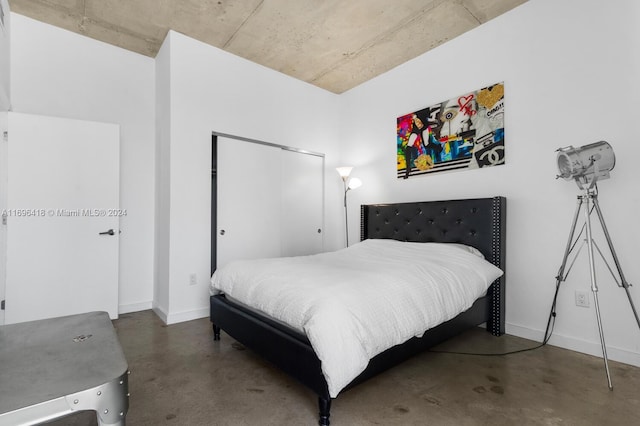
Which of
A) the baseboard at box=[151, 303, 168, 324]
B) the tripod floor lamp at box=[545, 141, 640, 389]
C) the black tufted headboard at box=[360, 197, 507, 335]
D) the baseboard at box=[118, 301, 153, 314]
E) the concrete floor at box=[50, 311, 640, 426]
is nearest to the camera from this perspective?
the concrete floor at box=[50, 311, 640, 426]

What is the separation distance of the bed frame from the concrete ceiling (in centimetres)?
171

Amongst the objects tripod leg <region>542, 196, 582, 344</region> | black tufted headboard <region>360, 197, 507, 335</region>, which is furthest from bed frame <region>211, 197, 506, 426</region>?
tripod leg <region>542, 196, 582, 344</region>

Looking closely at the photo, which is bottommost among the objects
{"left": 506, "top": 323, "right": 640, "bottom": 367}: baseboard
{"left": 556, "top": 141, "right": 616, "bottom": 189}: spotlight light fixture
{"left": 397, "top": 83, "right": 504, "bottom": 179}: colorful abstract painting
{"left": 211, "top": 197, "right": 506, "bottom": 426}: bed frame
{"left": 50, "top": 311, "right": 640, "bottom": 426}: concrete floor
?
{"left": 50, "top": 311, "right": 640, "bottom": 426}: concrete floor

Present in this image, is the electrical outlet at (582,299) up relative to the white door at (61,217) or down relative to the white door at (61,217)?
down

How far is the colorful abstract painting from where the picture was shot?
2.90 metres

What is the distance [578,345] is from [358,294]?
6.51ft

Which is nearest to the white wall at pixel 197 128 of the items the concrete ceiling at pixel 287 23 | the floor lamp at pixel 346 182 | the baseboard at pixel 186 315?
the baseboard at pixel 186 315

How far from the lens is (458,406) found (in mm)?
1691

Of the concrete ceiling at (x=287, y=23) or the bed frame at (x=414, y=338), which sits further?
the concrete ceiling at (x=287, y=23)

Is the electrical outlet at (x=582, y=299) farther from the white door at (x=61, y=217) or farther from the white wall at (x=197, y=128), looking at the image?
the white door at (x=61, y=217)

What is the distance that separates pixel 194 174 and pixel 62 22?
6.27 feet

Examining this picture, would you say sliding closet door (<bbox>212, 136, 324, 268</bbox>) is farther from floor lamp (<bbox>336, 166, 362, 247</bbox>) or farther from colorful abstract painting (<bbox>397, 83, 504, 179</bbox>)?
colorful abstract painting (<bbox>397, 83, 504, 179</bbox>)

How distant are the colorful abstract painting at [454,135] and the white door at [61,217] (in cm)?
320

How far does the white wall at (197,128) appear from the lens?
125 inches
